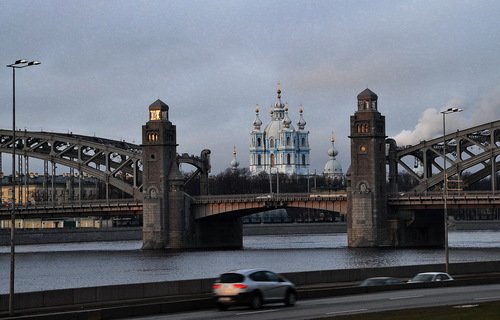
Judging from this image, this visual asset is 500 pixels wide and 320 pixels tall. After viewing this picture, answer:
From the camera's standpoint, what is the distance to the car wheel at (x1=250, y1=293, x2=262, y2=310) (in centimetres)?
5419

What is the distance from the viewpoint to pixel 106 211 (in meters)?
165

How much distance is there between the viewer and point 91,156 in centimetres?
18125

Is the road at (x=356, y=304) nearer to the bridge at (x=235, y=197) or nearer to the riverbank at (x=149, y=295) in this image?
the riverbank at (x=149, y=295)

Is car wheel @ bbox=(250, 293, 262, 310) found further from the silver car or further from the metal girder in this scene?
the metal girder

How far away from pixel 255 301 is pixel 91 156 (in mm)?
129049

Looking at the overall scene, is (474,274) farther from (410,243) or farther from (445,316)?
(410,243)

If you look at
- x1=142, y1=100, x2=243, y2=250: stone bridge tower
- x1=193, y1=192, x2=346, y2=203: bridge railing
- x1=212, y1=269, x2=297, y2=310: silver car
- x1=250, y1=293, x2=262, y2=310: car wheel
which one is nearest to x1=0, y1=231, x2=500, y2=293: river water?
x1=142, y1=100, x2=243, y2=250: stone bridge tower

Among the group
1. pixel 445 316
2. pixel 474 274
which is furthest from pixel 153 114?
pixel 445 316

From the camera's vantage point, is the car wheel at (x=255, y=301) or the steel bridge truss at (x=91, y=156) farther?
the steel bridge truss at (x=91, y=156)

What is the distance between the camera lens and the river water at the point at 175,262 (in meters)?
101

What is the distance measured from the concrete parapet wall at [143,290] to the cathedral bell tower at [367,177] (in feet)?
241

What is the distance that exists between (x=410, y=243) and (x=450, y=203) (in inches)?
364

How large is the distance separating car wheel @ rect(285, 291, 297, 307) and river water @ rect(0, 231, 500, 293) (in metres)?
35.1

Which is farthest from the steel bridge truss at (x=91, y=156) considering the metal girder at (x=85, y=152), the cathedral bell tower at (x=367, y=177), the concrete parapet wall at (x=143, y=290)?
the concrete parapet wall at (x=143, y=290)
